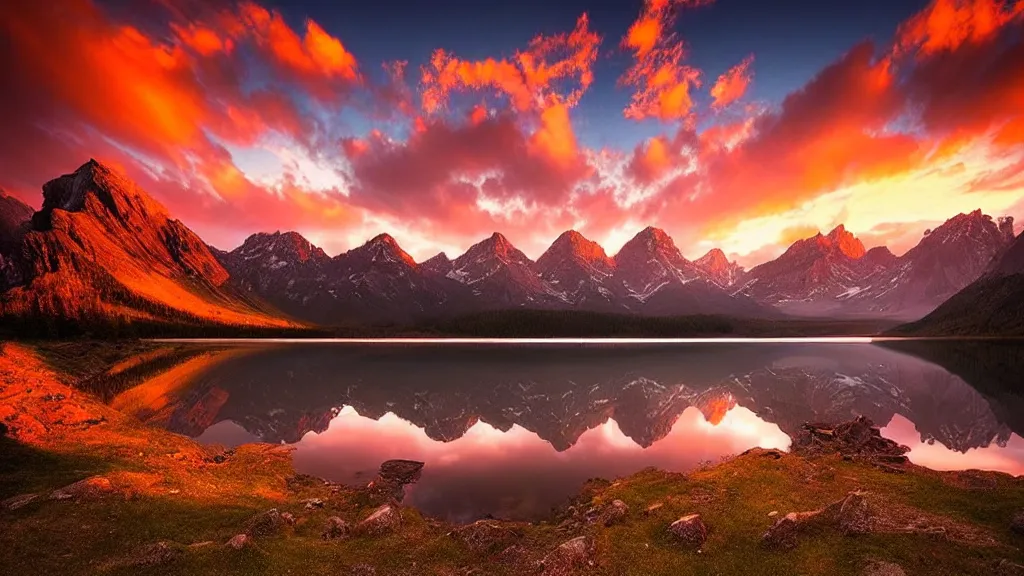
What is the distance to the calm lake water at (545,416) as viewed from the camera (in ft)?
117

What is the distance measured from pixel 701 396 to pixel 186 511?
2567 inches

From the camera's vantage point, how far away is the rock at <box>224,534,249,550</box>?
18.1 meters

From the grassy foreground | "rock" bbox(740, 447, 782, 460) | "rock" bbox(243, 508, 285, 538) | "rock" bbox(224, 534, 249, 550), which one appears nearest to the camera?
the grassy foreground

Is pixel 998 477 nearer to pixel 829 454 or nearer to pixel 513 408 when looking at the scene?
pixel 829 454

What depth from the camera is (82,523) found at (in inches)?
795

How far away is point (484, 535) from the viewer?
21.5 m

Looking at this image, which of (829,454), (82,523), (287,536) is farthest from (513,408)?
(82,523)

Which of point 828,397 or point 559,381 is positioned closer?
point 828,397

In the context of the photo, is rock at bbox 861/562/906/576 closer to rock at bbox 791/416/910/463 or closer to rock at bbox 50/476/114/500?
rock at bbox 791/416/910/463

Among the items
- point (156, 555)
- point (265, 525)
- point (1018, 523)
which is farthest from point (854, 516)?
point (156, 555)

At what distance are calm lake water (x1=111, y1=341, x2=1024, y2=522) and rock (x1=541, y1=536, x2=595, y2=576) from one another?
9.50m

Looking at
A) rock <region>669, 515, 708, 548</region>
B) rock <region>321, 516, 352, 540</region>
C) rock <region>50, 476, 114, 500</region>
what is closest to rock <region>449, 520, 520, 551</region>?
rock <region>321, 516, 352, 540</region>

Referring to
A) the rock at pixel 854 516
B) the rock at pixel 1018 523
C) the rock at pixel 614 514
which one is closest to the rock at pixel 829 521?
the rock at pixel 854 516

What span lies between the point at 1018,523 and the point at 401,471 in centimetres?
3624
